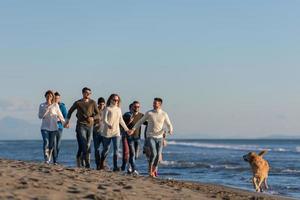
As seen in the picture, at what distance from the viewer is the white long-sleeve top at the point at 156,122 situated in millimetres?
12734

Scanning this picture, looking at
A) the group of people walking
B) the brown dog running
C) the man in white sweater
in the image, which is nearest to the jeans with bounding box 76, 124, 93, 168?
the group of people walking

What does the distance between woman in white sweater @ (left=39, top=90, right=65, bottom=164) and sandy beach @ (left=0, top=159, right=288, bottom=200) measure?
2.54 meters

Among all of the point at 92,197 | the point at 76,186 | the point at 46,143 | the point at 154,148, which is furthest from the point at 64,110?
the point at 92,197

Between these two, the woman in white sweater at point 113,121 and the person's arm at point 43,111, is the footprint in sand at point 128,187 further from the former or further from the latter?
the person's arm at point 43,111

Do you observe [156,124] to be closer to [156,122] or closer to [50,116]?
[156,122]

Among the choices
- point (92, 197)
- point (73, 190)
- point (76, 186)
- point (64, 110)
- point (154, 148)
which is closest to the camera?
point (92, 197)

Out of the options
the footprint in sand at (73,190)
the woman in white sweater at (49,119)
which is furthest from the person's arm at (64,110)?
the footprint in sand at (73,190)

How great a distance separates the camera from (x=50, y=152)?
45.1 ft

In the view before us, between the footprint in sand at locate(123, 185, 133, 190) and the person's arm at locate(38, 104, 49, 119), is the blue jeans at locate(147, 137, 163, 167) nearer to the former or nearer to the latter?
the person's arm at locate(38, 104, 49, 119)

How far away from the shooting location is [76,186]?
8773 mm

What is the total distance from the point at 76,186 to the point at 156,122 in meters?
4.20

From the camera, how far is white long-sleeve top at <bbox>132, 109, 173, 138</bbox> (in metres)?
12.7

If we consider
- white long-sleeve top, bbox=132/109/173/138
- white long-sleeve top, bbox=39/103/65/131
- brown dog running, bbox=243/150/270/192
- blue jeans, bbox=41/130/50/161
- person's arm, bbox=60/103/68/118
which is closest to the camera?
white long-sleeve top, bbox=132/109/173/138

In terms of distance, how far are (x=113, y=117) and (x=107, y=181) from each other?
10.6 ft
